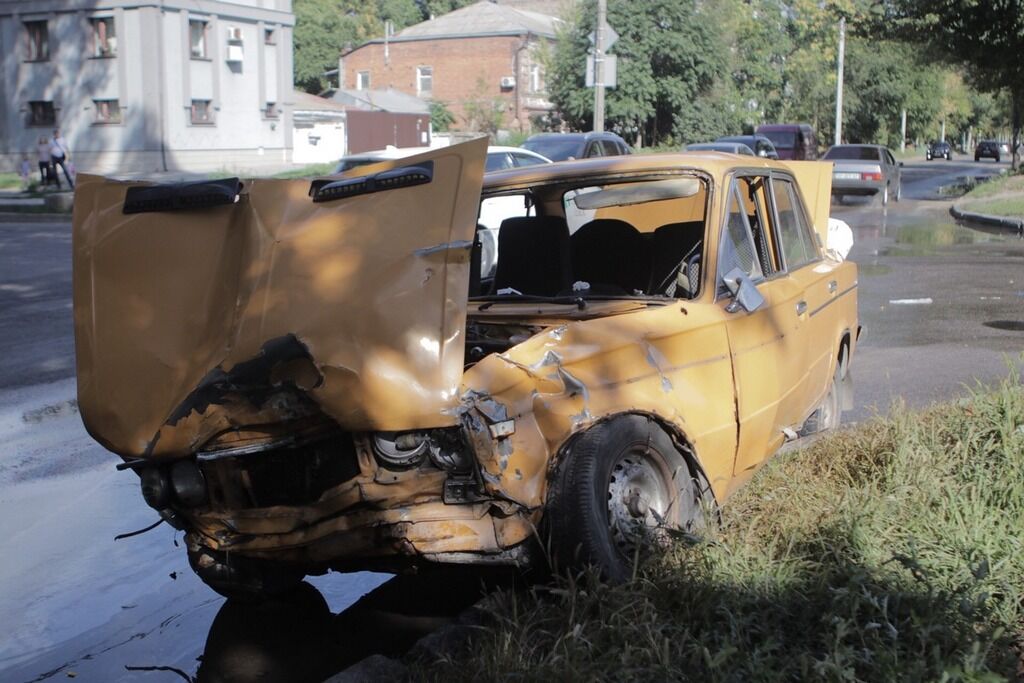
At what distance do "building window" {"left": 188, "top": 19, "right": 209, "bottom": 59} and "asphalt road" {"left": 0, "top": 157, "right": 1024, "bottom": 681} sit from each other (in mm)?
33462

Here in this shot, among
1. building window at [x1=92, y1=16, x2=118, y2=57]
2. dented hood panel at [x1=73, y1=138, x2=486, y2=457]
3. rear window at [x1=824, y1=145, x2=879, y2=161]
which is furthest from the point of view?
building window at [x1=92, y1=16, x2=118, y2=57]

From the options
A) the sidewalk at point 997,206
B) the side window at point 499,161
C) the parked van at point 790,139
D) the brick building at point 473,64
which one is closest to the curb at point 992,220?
the sidewalk at point 997,206

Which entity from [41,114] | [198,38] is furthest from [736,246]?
[41,114]

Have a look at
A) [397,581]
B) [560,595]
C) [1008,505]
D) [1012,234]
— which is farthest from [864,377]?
[1012,234]

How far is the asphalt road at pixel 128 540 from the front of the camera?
4602 mm

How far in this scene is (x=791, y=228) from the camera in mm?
6430

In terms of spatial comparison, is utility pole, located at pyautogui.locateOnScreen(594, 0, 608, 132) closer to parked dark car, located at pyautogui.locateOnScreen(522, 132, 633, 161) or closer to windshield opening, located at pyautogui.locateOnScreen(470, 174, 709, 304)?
parked dark car, located at pyautogui.locateOnScreen(522, 132, 633, 161)

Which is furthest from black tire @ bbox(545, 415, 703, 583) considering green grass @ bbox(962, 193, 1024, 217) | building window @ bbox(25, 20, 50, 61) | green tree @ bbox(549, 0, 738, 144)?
green tree @ bbox(549, 0, 738, 144)

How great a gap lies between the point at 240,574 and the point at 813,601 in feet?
7.09

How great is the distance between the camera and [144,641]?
4676mm

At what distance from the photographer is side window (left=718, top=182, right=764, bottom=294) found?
17.2 feet

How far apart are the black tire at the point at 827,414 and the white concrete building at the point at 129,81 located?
3961 cm

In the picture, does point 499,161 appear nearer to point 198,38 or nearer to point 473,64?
point 198,38

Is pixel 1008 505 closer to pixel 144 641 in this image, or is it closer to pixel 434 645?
pixel 434 645
